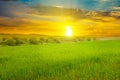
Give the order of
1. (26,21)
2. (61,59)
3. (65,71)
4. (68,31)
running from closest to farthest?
(65,71), (61,59), (26,21), (68,31)

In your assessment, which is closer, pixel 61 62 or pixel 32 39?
pixel 61 62

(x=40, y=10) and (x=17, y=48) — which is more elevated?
(x=40, y=10)

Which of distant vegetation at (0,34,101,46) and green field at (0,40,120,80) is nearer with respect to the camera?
green field at (0,40,120,80)

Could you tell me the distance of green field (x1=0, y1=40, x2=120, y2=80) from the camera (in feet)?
11.3

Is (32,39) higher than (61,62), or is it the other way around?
(61,62)

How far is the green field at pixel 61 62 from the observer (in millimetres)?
3445

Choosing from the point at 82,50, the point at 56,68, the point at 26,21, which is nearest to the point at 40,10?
the point at 26,21

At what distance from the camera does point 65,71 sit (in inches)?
145

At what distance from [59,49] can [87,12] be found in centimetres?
93

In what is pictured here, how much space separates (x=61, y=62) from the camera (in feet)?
13.3

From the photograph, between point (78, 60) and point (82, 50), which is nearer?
point (78, 60)

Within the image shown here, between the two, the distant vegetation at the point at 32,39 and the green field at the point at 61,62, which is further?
the distant vegetation at the point at 32,39

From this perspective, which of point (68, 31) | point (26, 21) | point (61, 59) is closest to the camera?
point (61, 59)

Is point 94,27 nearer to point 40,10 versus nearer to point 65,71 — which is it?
point 40,10
